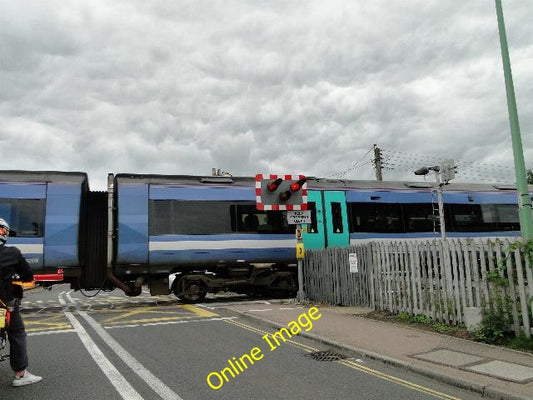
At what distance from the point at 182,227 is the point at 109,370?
26.6 feet

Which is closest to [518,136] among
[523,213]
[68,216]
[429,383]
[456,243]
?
[523,213]

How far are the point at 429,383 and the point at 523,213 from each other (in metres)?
4.03

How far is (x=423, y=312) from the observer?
9.07 m

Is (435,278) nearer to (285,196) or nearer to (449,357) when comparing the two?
(449,357)

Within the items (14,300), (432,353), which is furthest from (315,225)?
(14,300)

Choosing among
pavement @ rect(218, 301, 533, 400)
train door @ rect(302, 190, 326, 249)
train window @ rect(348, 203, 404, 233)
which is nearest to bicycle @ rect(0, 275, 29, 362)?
pavement @ rect(218, 301, 533, 400)

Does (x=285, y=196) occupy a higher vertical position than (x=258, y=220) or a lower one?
higher

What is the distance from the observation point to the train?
12898 millimetres

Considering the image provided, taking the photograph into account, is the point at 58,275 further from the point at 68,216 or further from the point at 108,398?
the point at 108,398

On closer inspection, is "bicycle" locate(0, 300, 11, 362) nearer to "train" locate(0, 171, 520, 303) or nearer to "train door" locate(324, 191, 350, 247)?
"train" locate(0, 171, 520, 303)

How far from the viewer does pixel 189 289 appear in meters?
14.3

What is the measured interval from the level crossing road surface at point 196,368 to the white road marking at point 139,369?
12mm

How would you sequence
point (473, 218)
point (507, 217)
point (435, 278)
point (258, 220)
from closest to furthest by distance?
1. point (435, 278)
2. point (258, 220)
3. point (473, 218)
4. point (507, 217)

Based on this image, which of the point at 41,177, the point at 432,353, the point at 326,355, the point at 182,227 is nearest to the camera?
the point at 432,353
